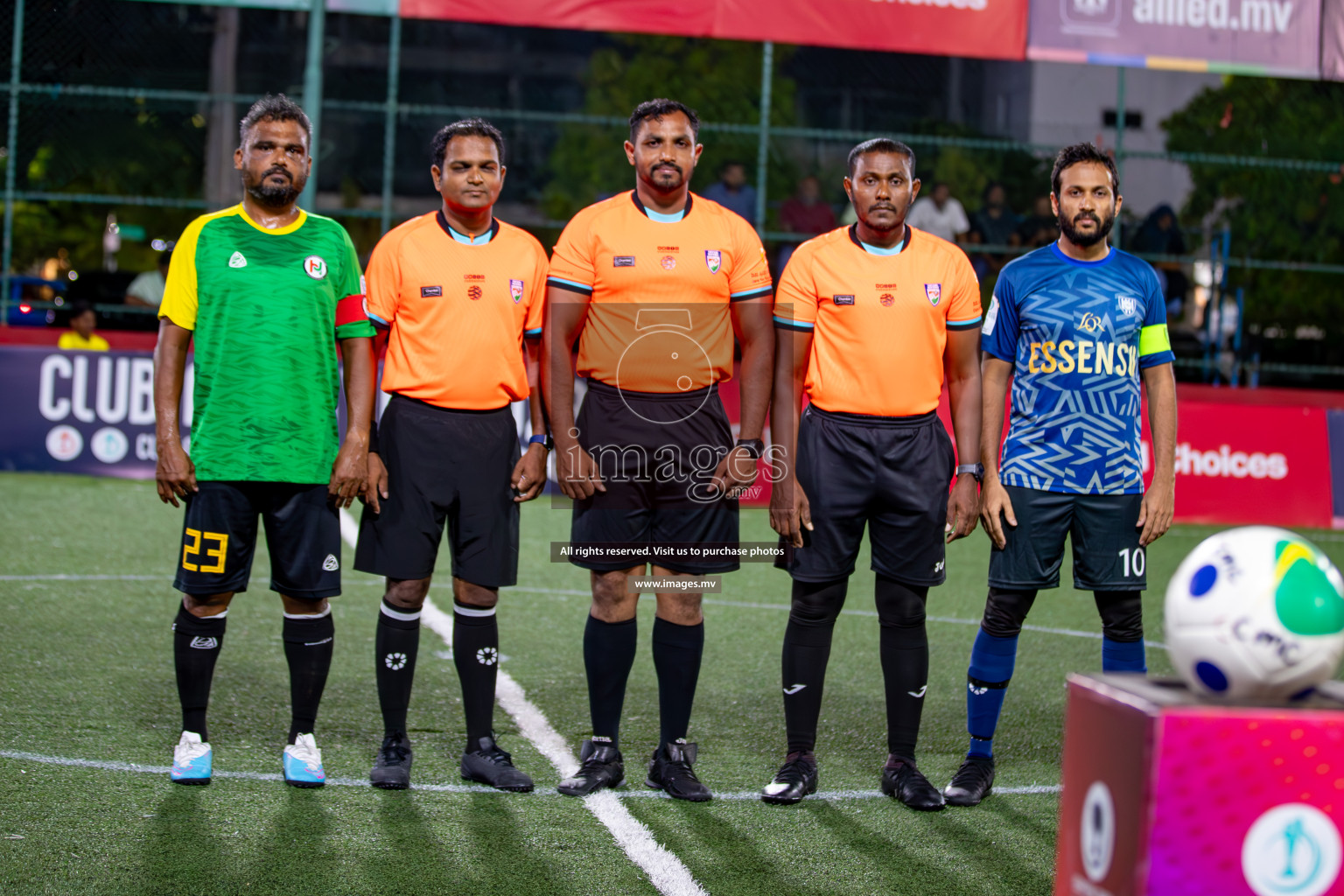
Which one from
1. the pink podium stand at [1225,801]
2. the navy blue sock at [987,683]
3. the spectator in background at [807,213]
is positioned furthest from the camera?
the spectator in background at [807,213]

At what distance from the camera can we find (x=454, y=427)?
179 inches

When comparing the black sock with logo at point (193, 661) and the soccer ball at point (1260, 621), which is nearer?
the soccer ball at point (1260, 621)

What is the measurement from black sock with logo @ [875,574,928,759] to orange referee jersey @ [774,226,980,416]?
2.01 ft

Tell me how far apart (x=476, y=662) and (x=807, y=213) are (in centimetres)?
1157

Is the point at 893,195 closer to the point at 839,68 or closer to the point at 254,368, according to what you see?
the point at 254,368

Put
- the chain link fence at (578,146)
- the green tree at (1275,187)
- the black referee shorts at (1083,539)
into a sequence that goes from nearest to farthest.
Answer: the black referee shorts at (1083,539), the chain link fence at (578,146), the green tree at (1275,187)

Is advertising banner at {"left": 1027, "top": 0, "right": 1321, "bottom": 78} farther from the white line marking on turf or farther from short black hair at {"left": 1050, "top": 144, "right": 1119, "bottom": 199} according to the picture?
the white line marking on turf

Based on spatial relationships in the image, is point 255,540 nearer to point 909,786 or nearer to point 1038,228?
point 909,786

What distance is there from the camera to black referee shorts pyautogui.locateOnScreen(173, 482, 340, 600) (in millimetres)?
4410

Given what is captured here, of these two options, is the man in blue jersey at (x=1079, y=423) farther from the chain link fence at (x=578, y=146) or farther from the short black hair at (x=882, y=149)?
the chain link fence at (x=578, y=146)

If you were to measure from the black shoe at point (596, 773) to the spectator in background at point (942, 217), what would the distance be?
36.9 feet

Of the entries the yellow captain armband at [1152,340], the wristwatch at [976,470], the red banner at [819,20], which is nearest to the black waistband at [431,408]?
the wristwatch at [976,470]

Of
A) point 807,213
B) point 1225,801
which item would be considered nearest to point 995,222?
point 807,213

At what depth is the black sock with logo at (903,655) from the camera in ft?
15.3
